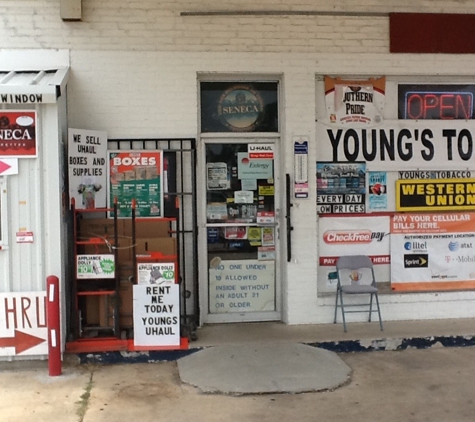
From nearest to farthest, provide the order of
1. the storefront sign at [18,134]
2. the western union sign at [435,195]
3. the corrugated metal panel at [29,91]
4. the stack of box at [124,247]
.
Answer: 1. the corrugated metal panel at [29,91]
2. the storefront sign at [18,134]
3. the stack of box at [124,247]
4. the western union sign at [435,195]

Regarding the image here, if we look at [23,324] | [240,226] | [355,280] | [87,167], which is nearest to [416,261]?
[355,280]

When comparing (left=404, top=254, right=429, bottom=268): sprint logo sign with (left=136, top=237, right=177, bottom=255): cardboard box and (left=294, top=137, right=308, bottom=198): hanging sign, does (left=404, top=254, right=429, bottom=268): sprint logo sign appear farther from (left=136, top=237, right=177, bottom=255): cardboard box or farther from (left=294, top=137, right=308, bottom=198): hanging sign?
(left=136, top=237, right=177, bottom=255): cardboard box

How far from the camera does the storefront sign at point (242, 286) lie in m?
7.36

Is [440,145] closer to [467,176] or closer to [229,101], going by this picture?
[467,176]

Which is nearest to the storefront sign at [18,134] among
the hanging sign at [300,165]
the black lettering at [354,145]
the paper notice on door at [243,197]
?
the paper notice on door at [243,197]

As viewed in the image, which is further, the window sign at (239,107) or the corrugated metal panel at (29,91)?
the window sign at (239,107)

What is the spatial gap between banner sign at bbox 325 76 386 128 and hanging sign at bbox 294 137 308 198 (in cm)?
51

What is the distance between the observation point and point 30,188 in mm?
6070

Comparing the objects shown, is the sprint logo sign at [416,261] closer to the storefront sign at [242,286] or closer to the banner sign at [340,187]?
the banner sign at [340,187]

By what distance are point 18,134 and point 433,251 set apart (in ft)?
16.2

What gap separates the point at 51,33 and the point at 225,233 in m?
2.99

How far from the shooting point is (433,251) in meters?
7.60

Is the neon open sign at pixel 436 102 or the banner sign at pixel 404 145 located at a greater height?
the neon open sign at pixel 436 102

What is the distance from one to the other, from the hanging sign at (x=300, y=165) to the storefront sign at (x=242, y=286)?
0.98 meters
